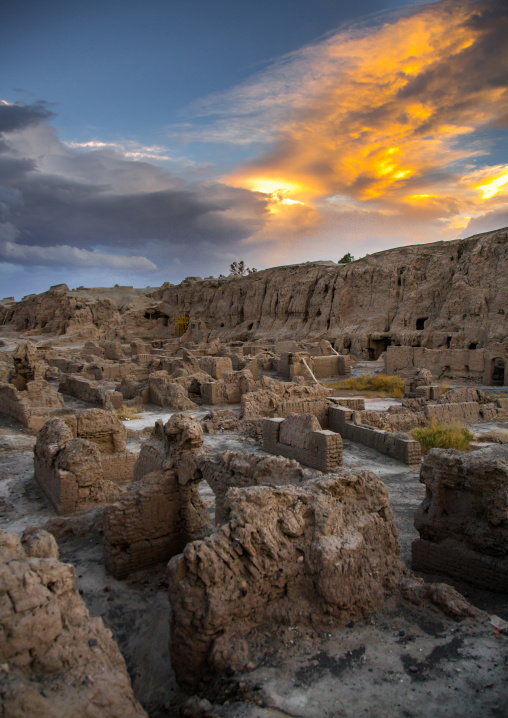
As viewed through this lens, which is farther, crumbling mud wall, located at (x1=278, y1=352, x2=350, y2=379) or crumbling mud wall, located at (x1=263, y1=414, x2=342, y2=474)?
crumbling mud wall, located at (x1=278, y1=352, x2=350, y2=379)

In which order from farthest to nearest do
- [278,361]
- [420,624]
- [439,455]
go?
1. [278,361]
2. [439,455]
3. [420,624]

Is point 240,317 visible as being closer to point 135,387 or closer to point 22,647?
point 135,387

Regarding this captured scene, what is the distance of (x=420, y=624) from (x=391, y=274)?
37.1 m

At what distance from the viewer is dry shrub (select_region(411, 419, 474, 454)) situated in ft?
37.1

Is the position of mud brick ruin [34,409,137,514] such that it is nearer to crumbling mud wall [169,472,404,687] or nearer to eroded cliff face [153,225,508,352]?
crumbling mud wall [169,472,404,687]

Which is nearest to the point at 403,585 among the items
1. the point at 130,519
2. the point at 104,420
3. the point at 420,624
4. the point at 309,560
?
the point at 420,624

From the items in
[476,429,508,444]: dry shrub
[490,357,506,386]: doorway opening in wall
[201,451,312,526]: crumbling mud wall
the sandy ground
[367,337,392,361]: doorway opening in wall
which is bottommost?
the sandy ground

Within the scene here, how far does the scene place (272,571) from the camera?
4168 mm

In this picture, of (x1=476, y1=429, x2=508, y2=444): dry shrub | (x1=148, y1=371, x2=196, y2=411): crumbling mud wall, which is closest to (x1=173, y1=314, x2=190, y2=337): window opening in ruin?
(x1=148, y1=371, x2=196, y2=411): crumbling mud wall

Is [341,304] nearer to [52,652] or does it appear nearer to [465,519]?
[465,519]

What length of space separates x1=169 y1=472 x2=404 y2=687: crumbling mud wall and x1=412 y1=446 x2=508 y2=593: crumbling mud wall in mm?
1245

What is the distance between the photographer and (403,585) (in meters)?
4.64

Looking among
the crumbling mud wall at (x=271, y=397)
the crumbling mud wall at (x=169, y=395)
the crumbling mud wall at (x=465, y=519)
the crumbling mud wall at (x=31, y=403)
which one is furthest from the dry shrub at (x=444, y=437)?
the crumbling mud wall at (x=31, y=403)

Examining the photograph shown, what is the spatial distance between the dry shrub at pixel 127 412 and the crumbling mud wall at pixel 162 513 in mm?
9391
